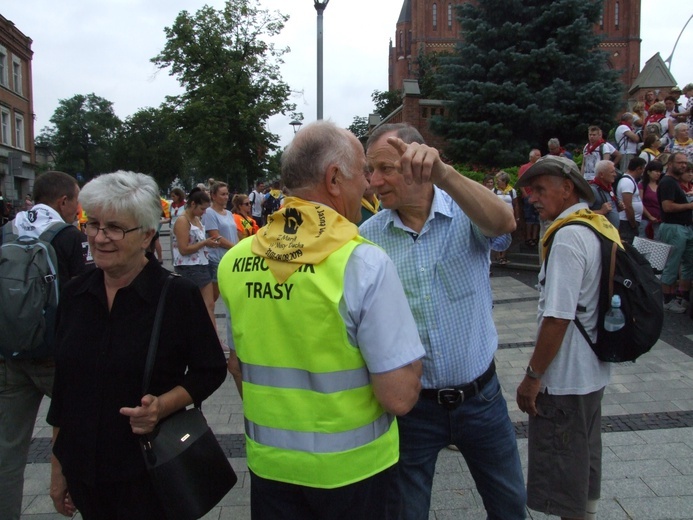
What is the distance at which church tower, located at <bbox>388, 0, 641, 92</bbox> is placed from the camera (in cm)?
4584

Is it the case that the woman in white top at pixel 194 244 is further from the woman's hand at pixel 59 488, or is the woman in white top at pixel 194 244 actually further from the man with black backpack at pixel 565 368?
the man with black backpack at pixel 565 368

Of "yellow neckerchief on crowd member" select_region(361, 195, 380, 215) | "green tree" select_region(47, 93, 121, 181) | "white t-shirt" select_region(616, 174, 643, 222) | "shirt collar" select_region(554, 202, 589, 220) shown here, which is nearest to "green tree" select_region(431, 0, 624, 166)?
"white t-shirt" select_region(616, 174, 643, 222)

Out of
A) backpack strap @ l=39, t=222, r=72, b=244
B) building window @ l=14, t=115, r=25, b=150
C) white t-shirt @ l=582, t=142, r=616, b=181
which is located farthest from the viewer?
building window @ l=14, t=115, r=25, b=150

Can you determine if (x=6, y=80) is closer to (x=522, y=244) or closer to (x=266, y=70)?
(x=266, y=70)

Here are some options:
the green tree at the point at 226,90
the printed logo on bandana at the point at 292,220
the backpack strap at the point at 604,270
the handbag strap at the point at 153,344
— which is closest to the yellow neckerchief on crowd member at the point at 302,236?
the printed logo on bandana at the point at 292,220

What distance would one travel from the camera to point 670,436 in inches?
175

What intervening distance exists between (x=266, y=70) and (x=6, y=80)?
21340 millimetres

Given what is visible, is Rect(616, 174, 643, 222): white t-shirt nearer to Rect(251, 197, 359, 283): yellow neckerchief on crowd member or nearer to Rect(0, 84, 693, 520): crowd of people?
Rect(0, 84, 693, 520): crowd of people

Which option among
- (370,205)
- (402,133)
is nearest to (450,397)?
(402,133)

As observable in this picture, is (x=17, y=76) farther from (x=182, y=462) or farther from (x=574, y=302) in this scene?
(x=574, y=302)

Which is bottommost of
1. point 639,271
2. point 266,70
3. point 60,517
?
point 60,517

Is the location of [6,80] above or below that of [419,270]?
above

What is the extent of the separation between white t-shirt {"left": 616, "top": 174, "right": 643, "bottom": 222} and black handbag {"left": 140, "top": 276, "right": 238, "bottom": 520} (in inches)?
342

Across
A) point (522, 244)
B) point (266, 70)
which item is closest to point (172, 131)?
point (266, 70)
